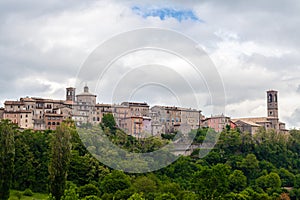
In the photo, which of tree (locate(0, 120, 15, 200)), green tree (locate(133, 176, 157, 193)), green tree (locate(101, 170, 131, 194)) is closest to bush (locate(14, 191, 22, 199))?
tree (locate(0, 120, 15, 200))

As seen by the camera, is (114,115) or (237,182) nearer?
(237,182)

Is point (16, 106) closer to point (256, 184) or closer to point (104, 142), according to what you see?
point (104, 142)

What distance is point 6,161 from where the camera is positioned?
26.8m

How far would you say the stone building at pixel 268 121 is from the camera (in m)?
60.3

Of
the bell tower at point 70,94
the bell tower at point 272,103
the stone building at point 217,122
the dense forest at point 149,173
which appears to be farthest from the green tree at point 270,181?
the bell tower at point 272,103

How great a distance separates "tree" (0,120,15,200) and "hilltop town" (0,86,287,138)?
70.6ft

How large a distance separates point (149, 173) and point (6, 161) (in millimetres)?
12140

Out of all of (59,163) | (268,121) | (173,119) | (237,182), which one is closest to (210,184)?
(237,182)

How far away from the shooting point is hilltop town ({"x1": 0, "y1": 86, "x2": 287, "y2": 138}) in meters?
51.7

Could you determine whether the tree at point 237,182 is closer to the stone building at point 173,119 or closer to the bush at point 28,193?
the bush at point 28,193

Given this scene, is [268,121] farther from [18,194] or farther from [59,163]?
[59,163]

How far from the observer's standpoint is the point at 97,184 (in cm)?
3266

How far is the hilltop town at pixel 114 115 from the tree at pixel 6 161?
70.6 ft

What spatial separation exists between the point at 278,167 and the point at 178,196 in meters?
19.5
